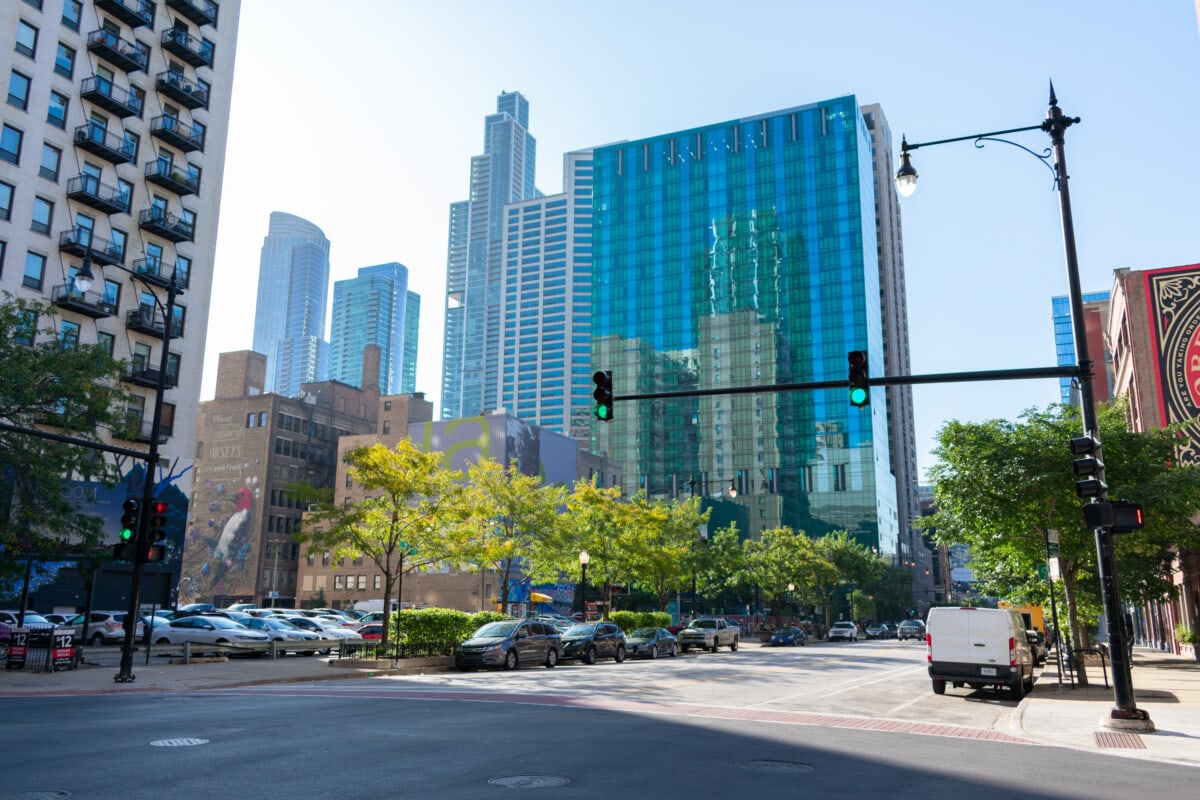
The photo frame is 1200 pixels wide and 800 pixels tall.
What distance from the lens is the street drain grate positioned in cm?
1281

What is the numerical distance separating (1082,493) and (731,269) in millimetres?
148242

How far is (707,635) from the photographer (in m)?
46.5

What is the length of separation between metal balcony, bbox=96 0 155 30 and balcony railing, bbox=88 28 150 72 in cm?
131

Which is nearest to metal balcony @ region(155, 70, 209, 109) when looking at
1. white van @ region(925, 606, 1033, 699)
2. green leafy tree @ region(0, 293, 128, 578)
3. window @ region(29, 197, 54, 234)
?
window @ region(29, 197, 54, 234)

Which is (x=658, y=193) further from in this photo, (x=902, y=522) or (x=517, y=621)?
(x=517, y=621)

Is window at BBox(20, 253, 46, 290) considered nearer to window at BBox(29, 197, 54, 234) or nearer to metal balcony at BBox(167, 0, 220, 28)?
window at BBox(29, 197, 54, 234)

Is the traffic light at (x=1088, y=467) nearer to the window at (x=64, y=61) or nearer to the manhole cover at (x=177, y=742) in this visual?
the manhole cover at (x=177, y=742)

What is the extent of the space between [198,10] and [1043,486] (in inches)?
2290

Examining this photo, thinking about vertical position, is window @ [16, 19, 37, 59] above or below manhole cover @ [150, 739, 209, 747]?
above

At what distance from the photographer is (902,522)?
177m

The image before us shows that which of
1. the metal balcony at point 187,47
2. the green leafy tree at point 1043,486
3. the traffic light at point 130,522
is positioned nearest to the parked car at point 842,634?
the green leafy tree at point 1043,486

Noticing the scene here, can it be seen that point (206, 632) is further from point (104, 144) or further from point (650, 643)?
point (104, 144)

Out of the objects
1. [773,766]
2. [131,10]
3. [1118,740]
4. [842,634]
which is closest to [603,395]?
[773,766]

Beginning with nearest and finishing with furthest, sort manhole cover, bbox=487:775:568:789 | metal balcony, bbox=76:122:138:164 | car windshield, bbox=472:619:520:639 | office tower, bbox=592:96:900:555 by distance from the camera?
manhole cover, bbox=487:775:568:789 → car windshield, bbox=472:619:520:639 → metal balcony, bbox=76:122:138:164 → office tower, bbox=592:96:900:555
